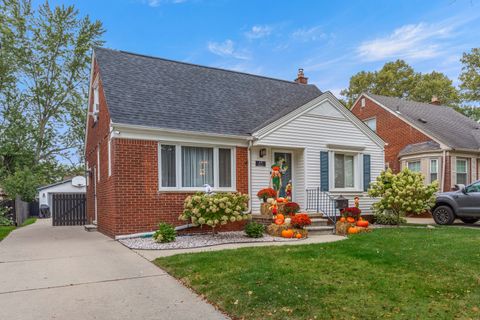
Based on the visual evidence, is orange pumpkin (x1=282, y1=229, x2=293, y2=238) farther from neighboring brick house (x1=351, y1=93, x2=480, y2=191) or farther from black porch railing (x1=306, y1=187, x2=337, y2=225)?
neighboring brick house (x1=351, y1=93, x2=480, y2=191)

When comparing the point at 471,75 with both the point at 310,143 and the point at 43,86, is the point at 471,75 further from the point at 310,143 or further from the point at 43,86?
the point at 43,86

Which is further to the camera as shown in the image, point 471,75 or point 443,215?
point 471,75

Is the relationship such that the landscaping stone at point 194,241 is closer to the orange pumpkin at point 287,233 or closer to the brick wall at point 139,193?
the orange pumpkin at point 287,233

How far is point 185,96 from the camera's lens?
37.8 feet

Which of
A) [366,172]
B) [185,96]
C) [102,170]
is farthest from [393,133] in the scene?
[102,170]

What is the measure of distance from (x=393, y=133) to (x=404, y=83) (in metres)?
17.3

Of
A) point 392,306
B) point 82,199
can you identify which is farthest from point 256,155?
point 82,199

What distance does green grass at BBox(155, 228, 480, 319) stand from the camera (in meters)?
3.80

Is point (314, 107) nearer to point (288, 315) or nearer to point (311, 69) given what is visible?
point (311, 69)

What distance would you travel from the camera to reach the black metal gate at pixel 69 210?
650 inches

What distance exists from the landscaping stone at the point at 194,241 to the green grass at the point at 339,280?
134cm

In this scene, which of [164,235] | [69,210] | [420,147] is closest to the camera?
[164,235]

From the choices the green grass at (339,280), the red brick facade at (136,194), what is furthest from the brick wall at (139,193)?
the green grass at (339,280)

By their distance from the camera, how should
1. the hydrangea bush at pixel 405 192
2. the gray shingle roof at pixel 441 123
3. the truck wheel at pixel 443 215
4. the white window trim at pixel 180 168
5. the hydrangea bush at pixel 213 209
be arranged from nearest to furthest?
1. the hydrangea bush at pixel 213 209
2. the white window trim at pixel 180 168
3. the hydrangea bush at pixel 405 192
4. the truck wheel at pixel 443 215
5. the gray shingle roof at pixel 441 123
